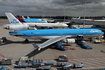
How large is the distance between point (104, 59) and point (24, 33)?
84.1 ft

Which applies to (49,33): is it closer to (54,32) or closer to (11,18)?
(54,32)

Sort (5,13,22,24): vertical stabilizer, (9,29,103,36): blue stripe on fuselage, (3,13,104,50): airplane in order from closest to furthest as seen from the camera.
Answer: (5,13,22,24): vertical stabilizer → (3,13,104,50): airplane → (9,29,103,36): blue stripe on fuselage

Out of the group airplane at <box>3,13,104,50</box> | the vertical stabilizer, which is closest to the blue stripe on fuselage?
airplane at <box>3,13,104,50</box>

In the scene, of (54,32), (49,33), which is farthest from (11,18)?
(54,32)

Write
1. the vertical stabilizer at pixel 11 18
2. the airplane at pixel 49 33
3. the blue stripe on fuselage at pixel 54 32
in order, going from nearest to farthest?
the vertical stabilizer at pixel 11 18
the airplane at pixel 49 33
the blue stripe on fuselage at pixel 54 32

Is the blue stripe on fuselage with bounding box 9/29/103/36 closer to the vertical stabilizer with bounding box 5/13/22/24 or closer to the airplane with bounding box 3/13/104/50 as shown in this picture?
the airplane with bounding box 3/13/104/50

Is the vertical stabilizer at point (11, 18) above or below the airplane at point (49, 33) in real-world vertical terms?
above

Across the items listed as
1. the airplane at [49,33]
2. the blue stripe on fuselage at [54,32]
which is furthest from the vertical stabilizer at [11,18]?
the blue stripe on fuselage at [54,32]

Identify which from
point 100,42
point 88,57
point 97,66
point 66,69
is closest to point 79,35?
point 100,42

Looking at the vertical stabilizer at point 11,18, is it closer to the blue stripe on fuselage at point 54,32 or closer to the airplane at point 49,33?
the airplane at point 49,33

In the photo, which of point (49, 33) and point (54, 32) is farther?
point (54, 32)

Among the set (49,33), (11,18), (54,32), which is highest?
(11,18)

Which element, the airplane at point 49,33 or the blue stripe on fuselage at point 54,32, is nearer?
the airplane at point 49,33

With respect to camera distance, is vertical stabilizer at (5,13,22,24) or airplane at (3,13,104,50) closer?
vertical stabilizer at (5,13,22,24)
